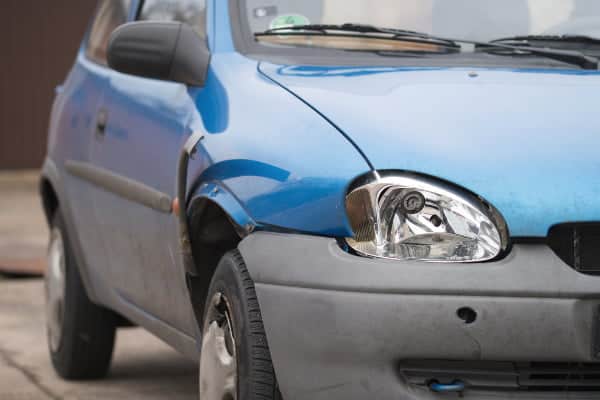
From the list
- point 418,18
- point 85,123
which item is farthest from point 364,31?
point 85,123

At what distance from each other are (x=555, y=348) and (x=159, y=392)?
270 centimetres

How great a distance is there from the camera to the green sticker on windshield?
14.5ft

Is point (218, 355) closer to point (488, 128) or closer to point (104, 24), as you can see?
point (488, 128)

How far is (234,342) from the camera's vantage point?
372 centimetres

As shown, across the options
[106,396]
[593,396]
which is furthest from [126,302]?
[593,396]

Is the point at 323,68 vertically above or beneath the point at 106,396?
above

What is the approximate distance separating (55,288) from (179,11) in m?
1.48

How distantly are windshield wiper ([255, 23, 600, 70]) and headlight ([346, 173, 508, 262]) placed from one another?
0.94 metres

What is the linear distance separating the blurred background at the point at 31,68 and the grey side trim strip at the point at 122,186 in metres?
10.6

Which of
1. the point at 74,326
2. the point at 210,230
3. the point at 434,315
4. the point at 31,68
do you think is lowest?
the point at 31,68

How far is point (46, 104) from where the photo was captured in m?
16.9

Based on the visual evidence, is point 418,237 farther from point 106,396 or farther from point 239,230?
point 106,396

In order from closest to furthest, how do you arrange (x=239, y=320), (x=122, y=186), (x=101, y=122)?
1. (x=239, y=320)
2. (x=122, y=186)
3. (x=101, y=122)

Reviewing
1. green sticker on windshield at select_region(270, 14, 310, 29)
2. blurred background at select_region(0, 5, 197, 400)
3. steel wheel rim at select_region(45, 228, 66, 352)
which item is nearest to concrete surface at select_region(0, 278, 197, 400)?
blurred background at select_region(0, 5, 197, 400)
